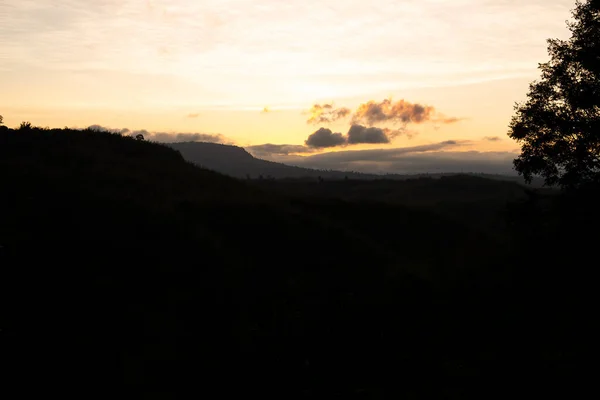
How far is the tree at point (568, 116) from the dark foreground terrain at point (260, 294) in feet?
6.34

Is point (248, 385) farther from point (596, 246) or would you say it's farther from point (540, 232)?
point (540, 232)

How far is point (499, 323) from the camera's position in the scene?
21.8 meters

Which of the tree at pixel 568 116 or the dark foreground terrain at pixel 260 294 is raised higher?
the tree at pixel 568 116

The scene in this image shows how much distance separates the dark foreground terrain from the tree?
1.93m

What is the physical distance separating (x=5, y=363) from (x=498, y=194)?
307 feet

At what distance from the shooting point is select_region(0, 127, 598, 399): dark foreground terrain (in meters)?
15.7

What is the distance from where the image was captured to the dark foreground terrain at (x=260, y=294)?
15.7 metres

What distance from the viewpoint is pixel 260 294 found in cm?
2442

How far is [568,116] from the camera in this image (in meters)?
29.3

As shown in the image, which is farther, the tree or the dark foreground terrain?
the tree

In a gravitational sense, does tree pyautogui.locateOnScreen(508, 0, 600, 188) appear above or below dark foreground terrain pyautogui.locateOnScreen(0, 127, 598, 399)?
above

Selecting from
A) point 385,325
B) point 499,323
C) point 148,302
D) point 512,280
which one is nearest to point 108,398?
point 148,302

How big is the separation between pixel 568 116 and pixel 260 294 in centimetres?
1998

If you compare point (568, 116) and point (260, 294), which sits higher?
point (568, 116)
